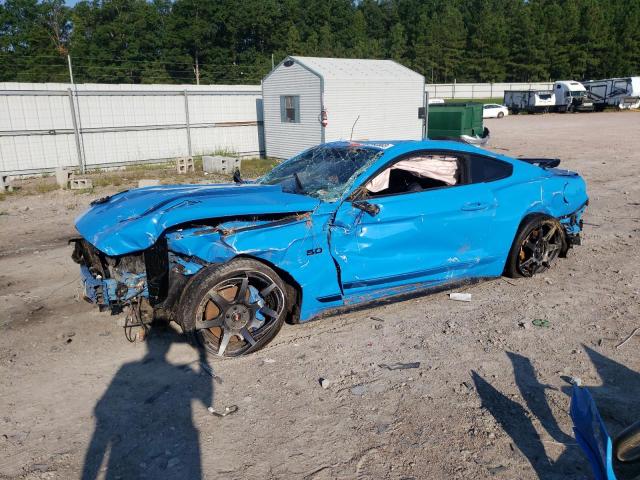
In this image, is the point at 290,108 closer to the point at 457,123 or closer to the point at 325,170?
the point at 457,123

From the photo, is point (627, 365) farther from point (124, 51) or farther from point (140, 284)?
point (124, 51)

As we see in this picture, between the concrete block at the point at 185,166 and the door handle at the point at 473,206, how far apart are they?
10618 millimetres

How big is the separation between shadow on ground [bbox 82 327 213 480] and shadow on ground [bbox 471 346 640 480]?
185cm

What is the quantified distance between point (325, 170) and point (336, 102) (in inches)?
414

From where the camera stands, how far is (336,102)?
49.8 feet

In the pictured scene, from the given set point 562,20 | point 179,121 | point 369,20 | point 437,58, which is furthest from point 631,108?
point 369,20

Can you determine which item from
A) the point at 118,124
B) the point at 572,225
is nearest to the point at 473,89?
the point at 118,124

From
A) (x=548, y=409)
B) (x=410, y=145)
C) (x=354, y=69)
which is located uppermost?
(x=354, y=69)

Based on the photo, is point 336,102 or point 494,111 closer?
point 336,102

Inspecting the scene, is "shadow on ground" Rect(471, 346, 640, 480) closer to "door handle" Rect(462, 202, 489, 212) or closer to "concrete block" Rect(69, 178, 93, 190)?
"door handle" Rect(462, 202, 489, 212)

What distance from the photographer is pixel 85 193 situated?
1187cm

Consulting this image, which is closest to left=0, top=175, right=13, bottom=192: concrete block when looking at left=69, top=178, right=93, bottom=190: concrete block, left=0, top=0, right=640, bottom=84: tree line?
left=69, top=178, right=93, bottom=190: concrete block

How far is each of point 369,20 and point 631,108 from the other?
56.7 metres

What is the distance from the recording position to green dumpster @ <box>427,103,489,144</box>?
19203 millimetres
